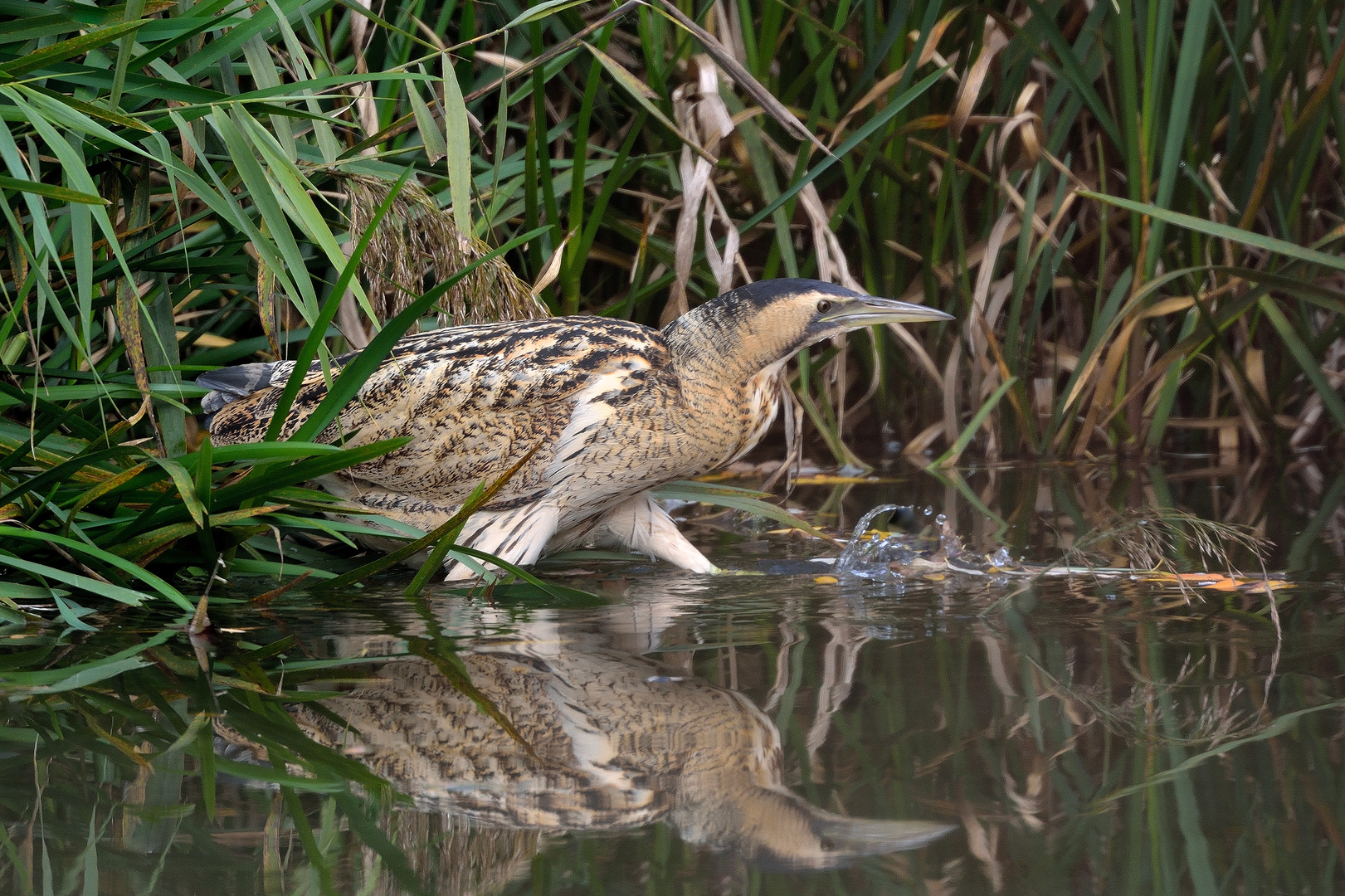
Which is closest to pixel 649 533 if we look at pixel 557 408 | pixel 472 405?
pixel 557 408

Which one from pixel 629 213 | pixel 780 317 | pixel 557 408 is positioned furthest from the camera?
pixel 629 213

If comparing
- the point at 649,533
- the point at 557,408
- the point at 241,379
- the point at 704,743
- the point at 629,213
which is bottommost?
the point at 704,743

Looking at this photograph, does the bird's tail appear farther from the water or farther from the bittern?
the water

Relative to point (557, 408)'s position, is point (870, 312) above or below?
above

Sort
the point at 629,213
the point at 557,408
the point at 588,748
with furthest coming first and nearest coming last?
the point at 629,213 → the point at 557,408 → the point at 588,748

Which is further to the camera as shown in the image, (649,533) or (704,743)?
(649,533)

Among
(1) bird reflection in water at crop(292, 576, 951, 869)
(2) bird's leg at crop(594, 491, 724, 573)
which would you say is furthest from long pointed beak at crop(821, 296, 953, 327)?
(1) bird reflection in water at crop(292, 576, 951, 869)

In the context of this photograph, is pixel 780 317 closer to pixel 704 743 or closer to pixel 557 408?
pixel 557 408

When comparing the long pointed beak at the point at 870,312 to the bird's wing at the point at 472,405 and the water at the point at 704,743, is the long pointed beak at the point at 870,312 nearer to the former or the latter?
the bird's wing at the point at 472,405

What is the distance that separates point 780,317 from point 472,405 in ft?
2.41

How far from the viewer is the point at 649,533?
10.9 ft

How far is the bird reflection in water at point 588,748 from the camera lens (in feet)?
4.98

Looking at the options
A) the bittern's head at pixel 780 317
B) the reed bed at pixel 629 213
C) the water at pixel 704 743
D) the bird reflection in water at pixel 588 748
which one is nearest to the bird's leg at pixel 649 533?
the water at pixel 704 743

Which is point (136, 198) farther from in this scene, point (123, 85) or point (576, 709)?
point (576, 709)
